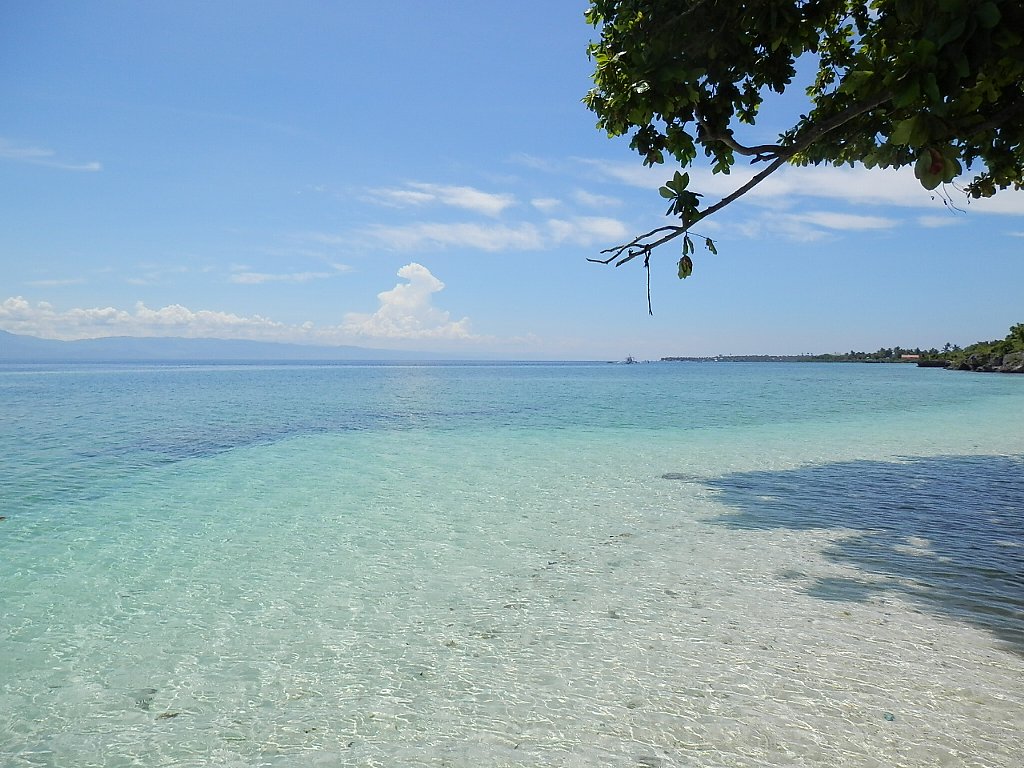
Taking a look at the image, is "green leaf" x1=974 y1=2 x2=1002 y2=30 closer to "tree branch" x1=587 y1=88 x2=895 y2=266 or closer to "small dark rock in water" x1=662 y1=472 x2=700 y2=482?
"tree branch" x1=587 y1=88 x2=895 y2=266

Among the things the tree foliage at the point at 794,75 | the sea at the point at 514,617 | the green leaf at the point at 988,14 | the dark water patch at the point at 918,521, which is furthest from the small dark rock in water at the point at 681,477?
the green leaf at the point at 988,14

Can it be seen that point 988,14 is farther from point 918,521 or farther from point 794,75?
point 918,521

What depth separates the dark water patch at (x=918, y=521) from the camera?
20.0ft

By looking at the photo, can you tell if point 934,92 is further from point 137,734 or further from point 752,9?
point 137,734

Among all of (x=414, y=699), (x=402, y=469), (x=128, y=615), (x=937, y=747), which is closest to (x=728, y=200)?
(x=937, y=747)

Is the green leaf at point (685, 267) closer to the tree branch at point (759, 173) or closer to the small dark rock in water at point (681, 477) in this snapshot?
the tree branch at point (759, 173)

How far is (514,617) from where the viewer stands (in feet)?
18.9

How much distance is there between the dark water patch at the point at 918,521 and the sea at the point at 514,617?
0.17 feet

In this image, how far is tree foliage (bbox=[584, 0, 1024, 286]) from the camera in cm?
363

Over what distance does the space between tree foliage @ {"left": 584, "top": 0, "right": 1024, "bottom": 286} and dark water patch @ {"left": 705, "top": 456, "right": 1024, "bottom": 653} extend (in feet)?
13.3

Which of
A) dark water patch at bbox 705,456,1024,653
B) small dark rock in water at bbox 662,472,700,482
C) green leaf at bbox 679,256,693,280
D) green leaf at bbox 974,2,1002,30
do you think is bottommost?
small dark rock in water at bbox 662,472,700,482

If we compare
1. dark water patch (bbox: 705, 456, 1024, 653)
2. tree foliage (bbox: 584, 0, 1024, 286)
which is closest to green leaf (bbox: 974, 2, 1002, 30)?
tree foliage (bbox: 584, 0, 1024, 286)

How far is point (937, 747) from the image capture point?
3.62 m

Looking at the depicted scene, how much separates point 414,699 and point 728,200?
5547mm
